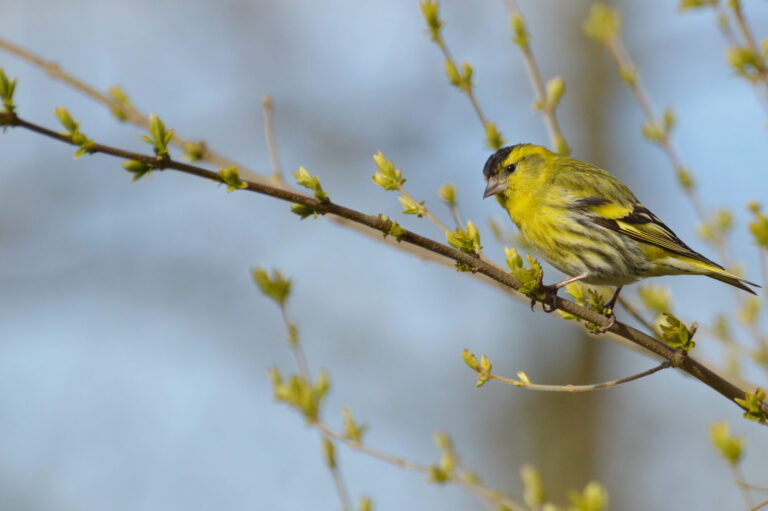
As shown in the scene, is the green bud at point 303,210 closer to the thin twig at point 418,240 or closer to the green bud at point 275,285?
the thin twig at point 418,240

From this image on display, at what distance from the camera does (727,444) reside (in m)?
3.07

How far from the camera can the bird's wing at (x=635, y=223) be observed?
13.9 ft

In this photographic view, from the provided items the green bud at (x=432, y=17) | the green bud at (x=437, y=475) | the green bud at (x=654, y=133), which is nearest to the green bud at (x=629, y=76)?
the green bud at (x=654, y=133)

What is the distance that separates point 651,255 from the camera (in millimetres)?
4238

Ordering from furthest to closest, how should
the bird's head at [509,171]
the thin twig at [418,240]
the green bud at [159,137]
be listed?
the bird's head at [509,171] → the green bud at [159,137] → the thin twig at [418,240]

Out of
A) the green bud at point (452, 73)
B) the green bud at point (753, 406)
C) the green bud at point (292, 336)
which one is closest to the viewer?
the green bud at point (753, 406)

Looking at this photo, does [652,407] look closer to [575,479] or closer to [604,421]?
[604,421]

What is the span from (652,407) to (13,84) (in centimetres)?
1061

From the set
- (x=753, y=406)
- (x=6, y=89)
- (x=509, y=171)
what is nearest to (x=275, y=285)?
(x=6, y=89)

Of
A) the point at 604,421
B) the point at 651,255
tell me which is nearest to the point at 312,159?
the point at 604,421

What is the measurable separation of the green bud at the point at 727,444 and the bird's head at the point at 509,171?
194 cm

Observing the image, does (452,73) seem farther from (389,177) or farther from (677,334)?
(677,334)

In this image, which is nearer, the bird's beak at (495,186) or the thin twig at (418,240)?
the thin twig at (418,240)

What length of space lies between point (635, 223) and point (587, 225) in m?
0.28
